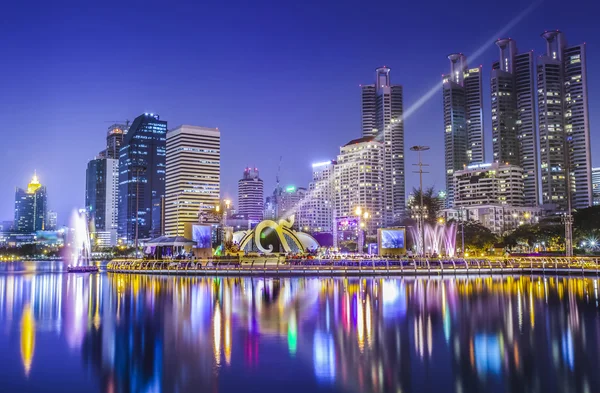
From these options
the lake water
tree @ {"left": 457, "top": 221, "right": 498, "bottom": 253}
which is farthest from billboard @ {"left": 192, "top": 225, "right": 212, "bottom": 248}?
tree @ {"left": 457, "top": 221, "right": 498, "bottom": 253}

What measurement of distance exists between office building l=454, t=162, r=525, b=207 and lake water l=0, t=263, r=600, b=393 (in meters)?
162

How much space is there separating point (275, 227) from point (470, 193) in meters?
107

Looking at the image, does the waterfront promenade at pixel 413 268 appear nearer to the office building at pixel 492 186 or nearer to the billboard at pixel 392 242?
the billboard at pixel 392 242

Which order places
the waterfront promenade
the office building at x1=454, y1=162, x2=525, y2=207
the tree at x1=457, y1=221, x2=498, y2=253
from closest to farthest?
the waterfront promenade, the tree at x1=457, y1=221, x2=498, y2=253, the office building at x1=454, y1=162, x2=525, y2=207

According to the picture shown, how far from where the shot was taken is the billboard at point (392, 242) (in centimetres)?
6794

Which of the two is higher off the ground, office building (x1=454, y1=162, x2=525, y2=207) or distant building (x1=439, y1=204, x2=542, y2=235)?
office building (x1=454, y1=162, x2=525, y2=207)

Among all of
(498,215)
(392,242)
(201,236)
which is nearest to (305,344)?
(392,242)

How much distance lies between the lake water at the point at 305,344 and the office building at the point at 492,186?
162 m

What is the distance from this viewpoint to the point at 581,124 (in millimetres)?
198625

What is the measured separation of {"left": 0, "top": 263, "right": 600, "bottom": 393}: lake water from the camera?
13156 mm

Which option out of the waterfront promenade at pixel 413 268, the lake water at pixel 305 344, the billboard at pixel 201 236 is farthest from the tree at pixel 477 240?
the lake water at pixel 305 344

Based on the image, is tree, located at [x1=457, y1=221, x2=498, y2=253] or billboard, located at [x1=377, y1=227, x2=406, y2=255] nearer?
billboard, located at [x1=377, y1=227, x2=406, y2=255]

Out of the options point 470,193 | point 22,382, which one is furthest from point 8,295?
point 470,193

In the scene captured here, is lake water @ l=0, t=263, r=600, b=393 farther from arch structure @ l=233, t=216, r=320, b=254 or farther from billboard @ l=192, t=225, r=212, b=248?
arch structure @ l=233, t=216, r=320, b=254
